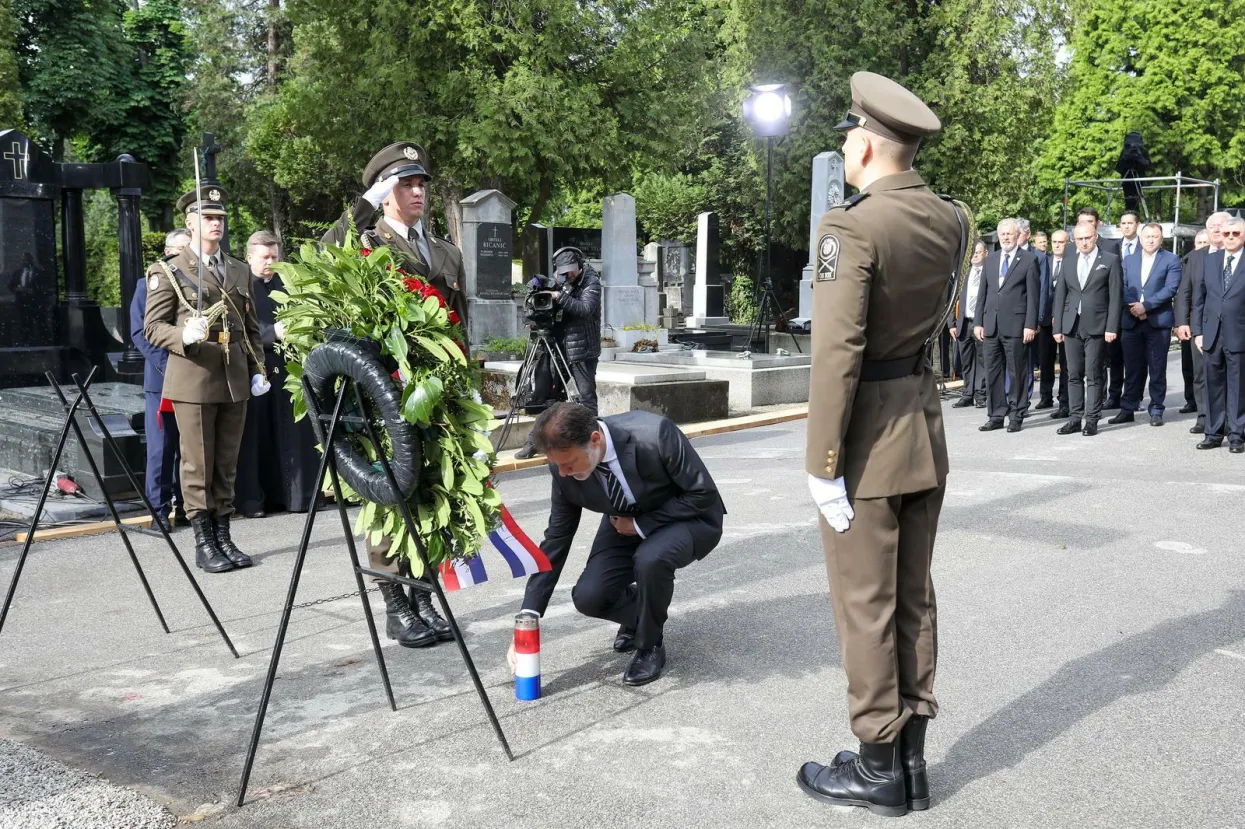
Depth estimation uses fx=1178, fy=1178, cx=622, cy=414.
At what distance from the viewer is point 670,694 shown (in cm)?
470

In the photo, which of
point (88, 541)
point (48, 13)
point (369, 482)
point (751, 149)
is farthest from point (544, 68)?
point (369, 482)

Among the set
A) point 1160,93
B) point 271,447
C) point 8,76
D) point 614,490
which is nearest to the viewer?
point 614,490

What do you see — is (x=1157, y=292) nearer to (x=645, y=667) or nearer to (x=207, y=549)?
(x=645, y=667)

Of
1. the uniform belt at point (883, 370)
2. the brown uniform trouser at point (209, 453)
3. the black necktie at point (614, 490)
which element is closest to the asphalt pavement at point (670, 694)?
the brown uniform trouser at point (209, 453)

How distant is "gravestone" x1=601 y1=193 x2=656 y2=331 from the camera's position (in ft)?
70.8

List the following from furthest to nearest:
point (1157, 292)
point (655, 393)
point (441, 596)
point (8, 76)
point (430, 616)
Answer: point (8, 76), point (655, 393), point (1157, 292), point (430, 616), point (441, 596)

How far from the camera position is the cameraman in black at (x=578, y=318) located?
37.6 feet

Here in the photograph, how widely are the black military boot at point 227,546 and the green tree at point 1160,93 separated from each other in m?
35.1

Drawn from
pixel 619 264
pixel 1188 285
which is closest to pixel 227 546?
pixel 1188 285

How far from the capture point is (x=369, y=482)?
13.8 feet

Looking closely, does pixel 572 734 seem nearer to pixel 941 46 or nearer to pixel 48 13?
pixel 941 46

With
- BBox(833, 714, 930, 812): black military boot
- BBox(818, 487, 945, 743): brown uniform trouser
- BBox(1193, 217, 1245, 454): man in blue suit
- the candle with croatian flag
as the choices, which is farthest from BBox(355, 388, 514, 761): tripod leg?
BBox(1193, 217, 1245, 454): man in blue suit

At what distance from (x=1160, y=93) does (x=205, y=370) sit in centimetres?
3797

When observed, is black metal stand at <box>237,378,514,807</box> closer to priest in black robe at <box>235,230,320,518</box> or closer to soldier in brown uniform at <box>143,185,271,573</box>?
soldier in brown uniform at <box>143,185,271,573</box>
